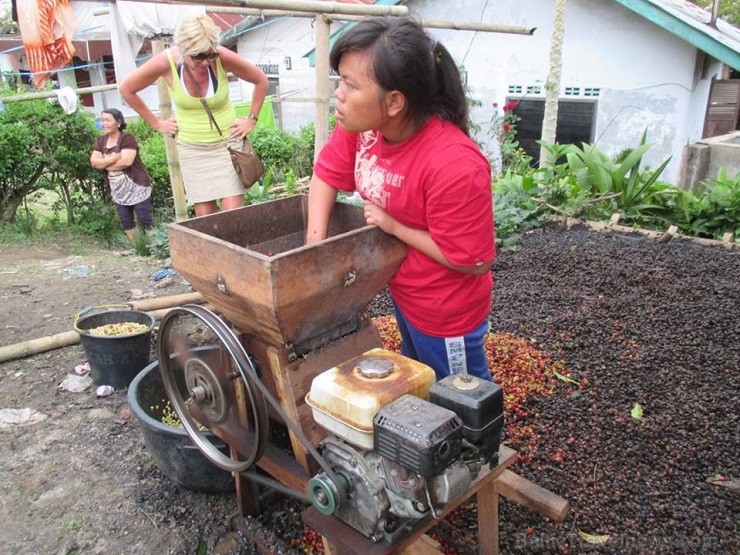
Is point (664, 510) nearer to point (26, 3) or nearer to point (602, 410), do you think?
point (602, 410)

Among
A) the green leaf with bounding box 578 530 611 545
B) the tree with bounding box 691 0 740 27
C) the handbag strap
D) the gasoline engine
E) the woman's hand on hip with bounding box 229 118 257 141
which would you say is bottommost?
the green leaf with bounding box 578 530 611 545

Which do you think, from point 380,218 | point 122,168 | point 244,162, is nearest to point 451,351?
point 380,218

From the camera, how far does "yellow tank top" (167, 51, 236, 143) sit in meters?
4.18

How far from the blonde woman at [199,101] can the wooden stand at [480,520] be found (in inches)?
123

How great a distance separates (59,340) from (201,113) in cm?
186

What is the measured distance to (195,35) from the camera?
3.82 m

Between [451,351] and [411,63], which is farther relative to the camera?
[451,351]

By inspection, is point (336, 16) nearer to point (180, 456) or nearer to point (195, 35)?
point (195, 35)

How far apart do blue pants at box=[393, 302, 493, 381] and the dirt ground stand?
0.70 m

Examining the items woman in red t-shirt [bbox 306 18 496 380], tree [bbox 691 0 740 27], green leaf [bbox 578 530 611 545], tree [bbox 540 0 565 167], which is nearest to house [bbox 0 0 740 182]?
tree [bbox 540 0 565 167]

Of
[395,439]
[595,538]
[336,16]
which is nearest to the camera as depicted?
[395,439]

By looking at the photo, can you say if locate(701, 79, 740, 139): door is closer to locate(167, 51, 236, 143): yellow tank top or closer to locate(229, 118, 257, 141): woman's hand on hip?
locate(229, 118, 257, 141): woman's hand on hip

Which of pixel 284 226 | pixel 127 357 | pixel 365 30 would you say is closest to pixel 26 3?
pixel 127 357

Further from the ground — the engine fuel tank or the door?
the door
